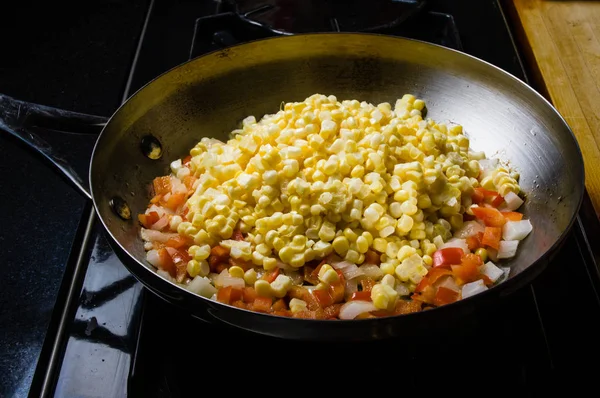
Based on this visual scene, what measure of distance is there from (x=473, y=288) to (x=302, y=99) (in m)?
0.78

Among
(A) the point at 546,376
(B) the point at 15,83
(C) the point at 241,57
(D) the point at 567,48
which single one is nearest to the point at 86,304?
(C) the point at 241,57

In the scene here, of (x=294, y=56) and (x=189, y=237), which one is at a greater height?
(x=294, y=56)

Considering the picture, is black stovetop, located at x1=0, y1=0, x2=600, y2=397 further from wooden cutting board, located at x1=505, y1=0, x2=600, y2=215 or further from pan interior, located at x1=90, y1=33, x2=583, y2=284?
wooden cutting board, located at x1=505, y1=0, x2=600, y2=215

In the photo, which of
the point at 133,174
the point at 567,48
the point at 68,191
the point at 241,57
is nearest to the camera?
the point at 133,174

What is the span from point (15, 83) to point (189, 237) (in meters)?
1.43

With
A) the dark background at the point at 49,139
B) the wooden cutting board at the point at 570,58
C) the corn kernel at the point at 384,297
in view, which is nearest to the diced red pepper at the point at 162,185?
the dark background at the point at 49,139

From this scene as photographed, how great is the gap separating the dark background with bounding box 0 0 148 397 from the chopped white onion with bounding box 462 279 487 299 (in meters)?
0.92

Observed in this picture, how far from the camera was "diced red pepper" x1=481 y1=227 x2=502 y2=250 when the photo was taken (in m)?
1.24

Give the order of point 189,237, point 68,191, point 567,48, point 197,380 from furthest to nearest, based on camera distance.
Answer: point 567,48, point 68,191, point 189,237, point 197,380

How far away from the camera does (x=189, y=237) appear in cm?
126

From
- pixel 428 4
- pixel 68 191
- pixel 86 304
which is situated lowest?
pixel 68 191

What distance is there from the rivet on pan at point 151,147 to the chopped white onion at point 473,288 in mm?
830

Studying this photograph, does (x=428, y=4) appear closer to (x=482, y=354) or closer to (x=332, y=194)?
(x=332, y=194)

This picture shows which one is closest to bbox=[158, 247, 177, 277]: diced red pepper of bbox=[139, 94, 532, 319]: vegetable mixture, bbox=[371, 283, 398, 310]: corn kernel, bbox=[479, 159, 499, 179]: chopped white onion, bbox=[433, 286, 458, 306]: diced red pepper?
bbox=[139, 94, 532, 319]: vegetable mixture
